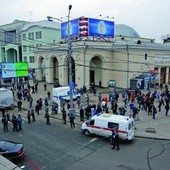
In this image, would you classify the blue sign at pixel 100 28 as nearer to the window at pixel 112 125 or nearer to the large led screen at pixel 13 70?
the large led screen at pixel 13 70

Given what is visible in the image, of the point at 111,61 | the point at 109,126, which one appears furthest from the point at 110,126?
the point at 111,61

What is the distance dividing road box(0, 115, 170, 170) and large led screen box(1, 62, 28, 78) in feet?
63.2

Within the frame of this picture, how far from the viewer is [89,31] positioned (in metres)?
43.5

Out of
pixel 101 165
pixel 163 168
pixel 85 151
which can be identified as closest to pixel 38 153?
pixel 85 151

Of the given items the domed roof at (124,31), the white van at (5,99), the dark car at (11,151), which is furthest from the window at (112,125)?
the domed roof at (124,31)

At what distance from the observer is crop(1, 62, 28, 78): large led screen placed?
126 feet

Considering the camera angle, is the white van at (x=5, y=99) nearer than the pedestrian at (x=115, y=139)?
No

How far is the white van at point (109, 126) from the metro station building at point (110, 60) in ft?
71.8

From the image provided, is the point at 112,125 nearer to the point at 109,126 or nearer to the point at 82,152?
the point at 109,126

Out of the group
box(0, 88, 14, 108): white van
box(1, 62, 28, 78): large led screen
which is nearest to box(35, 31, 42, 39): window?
box(1, 62, 28, 78): large led screen

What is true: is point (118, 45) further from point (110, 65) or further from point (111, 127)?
point (111, 127)

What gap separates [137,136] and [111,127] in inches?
94.5

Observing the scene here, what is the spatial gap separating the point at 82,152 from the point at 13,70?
2638 centimetres

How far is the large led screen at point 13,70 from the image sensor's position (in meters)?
38.4
